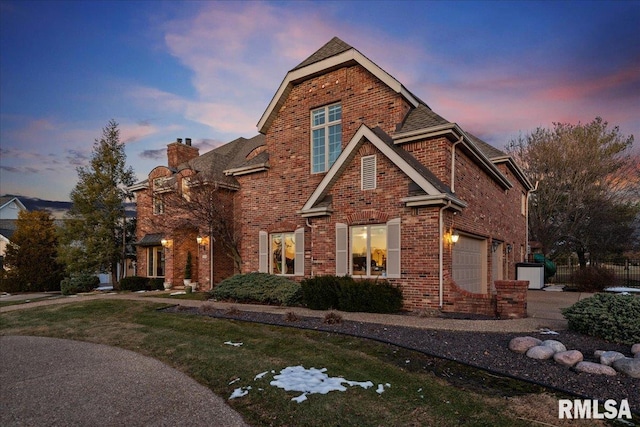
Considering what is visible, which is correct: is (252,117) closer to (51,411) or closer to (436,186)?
(436,186)

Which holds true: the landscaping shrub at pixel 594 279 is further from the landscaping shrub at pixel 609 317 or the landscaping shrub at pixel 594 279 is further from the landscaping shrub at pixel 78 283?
the landscaping shrub at pixel 78 283

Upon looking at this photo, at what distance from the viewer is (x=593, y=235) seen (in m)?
30.8

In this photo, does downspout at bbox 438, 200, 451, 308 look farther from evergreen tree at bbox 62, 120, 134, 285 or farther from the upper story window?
evergreen tree at bbox 62, 120, 134, 285

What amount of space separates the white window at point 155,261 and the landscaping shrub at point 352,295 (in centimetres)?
1369

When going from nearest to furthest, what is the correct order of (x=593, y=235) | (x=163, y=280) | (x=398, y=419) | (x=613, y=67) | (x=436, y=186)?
(x=398, y=419) < (x=436, y=186) < (x=613, y=67) < (x=163, y=280) < (x=593, y=235)

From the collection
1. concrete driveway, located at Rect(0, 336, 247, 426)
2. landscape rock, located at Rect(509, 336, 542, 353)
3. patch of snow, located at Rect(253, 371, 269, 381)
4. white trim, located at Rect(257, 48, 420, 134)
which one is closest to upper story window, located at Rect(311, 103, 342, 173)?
white trim, located at Rect(257, 48, 420, 134)

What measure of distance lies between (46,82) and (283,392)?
18.0 m

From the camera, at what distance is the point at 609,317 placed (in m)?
7.12

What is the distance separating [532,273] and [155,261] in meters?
21.7

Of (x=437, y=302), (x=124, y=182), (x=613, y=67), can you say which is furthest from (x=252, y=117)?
(x=613, y=67)

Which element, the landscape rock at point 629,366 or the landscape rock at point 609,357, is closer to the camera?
the landscape rock at point 629,366

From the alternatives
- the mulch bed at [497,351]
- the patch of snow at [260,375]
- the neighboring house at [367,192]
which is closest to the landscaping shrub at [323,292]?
the neighboring house at [367,192]

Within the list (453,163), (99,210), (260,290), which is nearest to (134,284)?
(99,210)

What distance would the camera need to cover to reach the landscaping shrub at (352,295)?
35.1 feet
